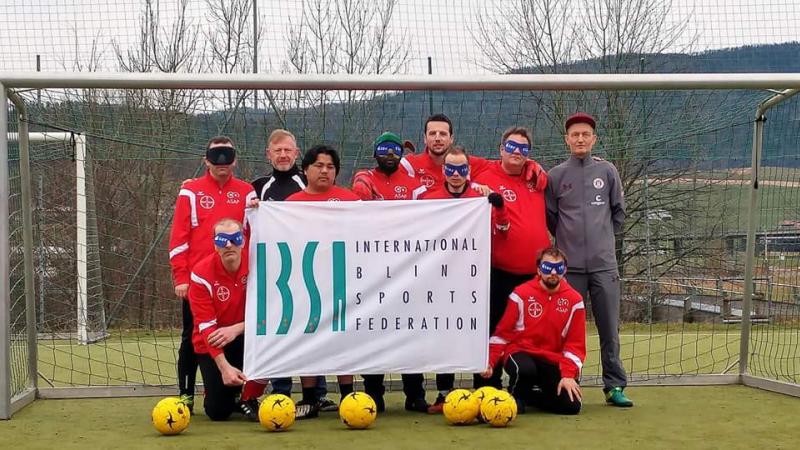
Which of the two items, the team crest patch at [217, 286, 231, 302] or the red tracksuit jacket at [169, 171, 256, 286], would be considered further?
the red tracksuit jacket at [169, 171, 256, 286]

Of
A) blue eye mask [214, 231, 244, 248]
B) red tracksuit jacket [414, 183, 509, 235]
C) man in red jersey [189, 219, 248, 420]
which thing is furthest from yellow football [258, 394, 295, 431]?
red tracksuit jacket [414, 183, 509, 235]

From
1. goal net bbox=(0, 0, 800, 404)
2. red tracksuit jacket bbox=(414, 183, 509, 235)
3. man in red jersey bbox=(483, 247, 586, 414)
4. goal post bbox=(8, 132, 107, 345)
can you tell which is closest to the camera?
man in red jersey bbox=(483, 247, 586, 414)

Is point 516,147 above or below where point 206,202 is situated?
above

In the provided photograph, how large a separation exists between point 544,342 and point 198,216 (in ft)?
7.62

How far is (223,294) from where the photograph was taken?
5801 millimetres

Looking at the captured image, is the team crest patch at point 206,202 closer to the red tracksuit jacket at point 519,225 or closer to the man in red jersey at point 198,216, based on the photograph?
the man in red jersey at point 198,216

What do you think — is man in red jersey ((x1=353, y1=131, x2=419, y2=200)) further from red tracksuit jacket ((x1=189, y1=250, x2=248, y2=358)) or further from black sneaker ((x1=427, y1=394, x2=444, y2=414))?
black sneaker ((x1=427, y1=394, x2=444, y2=414))

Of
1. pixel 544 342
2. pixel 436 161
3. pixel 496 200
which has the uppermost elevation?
pixel 436 161

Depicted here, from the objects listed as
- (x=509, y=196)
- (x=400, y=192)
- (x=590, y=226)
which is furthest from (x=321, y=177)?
(x=590, y=226)

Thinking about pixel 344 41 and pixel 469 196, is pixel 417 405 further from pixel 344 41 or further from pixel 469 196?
pixel 344 41

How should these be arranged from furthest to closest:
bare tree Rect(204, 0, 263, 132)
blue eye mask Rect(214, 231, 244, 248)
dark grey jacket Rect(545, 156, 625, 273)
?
bare tree Rect(204, 0, 263, 132) → dark grey jacket Rect(545, 156, 625, 273) → blue eye mask Rect(214, 231, 244, 248)

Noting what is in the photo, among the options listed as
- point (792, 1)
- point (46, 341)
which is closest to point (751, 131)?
point (792, 1)

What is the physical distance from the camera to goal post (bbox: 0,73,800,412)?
643 centimetres

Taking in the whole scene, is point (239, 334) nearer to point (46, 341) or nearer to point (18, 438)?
point (18, 438)
